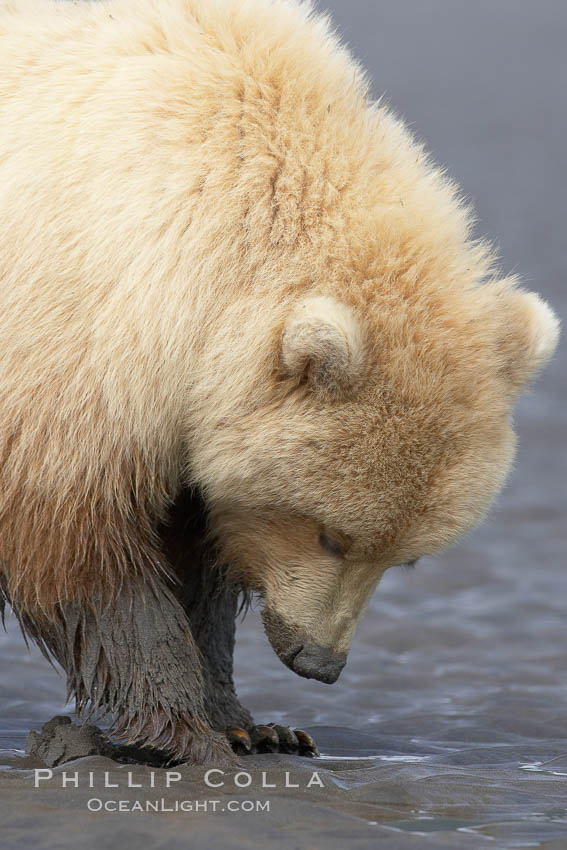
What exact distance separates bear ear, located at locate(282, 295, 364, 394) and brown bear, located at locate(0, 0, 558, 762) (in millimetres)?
11

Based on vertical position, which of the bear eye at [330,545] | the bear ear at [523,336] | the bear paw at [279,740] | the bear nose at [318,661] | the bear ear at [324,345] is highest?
the bear ear at [523,336]

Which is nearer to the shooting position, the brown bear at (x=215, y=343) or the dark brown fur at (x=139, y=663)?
the brown bear at (x=215, y=343)

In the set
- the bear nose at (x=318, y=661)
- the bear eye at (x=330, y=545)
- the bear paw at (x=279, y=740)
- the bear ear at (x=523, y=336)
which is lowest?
the bear paw at (x=279, y=740)

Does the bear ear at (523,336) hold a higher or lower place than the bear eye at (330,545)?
higher

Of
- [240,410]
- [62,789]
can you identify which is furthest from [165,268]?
[62,789]

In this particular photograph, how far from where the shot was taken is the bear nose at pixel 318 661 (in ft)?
20.4

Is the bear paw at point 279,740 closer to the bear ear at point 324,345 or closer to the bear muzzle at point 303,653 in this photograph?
the bear muzzle at point 303,653

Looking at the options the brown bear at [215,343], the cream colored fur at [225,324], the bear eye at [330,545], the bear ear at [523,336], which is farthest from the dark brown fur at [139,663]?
the bear ear at [523,336]

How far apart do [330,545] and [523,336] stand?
1.15 meters

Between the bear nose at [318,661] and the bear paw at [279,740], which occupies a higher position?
the bear nose at [318,661]

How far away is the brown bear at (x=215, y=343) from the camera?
562 centimetres

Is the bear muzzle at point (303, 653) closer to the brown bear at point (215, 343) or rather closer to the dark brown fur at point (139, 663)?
the brown bear at point (215, 343)

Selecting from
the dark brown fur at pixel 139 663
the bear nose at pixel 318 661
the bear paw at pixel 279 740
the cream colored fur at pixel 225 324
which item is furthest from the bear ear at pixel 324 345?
the bear paw at pixel 279 740

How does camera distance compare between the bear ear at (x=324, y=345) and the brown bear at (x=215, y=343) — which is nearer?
the bear ear at (x=324, y=345)
